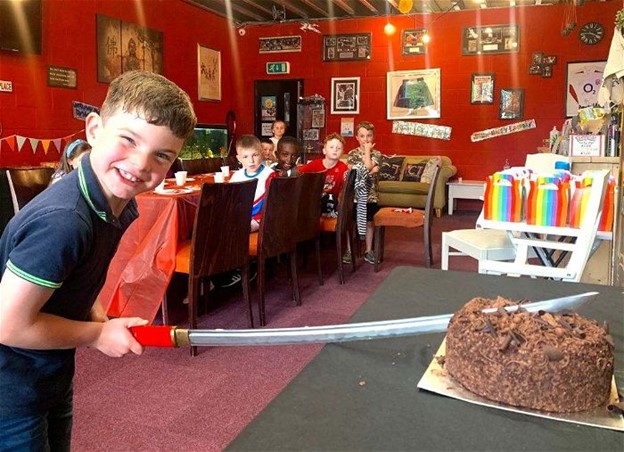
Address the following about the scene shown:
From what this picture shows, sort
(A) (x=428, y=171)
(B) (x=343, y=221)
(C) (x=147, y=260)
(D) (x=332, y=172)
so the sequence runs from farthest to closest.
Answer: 1. (A) (x=428, y=171)
2. (D) (x=332, y=172)
3. (B) (x=343, y=221)
4. (C) (x=147, y=260)

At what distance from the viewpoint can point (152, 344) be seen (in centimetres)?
95

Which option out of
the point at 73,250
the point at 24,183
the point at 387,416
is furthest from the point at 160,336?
the point at 24,183

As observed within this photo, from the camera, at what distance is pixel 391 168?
8406 millimetres

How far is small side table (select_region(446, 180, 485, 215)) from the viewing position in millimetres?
8047

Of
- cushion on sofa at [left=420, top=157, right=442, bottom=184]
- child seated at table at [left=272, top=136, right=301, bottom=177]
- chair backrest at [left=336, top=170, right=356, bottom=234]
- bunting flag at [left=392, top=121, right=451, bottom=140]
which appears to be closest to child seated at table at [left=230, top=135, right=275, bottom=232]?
chair backrest at [left=336, top=170, right=356, bottom=234]

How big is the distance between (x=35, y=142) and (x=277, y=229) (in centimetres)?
329

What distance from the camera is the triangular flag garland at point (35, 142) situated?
5.26 meters

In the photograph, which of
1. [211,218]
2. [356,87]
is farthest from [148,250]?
[356,87]

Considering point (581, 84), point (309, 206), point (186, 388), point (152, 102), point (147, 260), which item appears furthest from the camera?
point (581, 84)

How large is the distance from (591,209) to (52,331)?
186 cm

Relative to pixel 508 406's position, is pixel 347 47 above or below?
above

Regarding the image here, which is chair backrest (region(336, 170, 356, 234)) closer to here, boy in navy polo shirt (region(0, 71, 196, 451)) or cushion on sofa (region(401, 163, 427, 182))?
boy in navy polo shirt (region(0, 71, 196, 451))

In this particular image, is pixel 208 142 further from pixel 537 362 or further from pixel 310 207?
pixel 537 362

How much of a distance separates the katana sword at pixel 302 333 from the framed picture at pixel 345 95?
27.1ft
